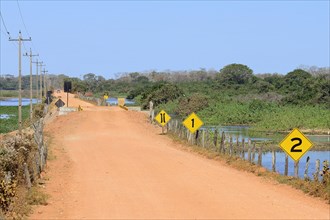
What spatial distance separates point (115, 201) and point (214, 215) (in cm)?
288

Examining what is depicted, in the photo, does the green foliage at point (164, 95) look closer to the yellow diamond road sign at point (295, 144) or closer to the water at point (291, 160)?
the water at point (291, 160)

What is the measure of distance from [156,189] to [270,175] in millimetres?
4581

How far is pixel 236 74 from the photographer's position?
16225cm

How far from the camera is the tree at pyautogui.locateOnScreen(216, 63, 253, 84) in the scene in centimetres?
15812

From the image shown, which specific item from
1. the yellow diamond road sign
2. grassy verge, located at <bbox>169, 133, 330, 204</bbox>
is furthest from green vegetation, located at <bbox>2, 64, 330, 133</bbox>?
the yellow diamond road sign

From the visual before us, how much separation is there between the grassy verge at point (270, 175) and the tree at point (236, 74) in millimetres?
125611

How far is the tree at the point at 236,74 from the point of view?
519ft

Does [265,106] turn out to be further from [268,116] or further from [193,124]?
[193,124]

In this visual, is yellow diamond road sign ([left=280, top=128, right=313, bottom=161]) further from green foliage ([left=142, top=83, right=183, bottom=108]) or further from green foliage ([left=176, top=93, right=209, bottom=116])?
green foliage ([left=142, top=83, right=183, bottom=108])

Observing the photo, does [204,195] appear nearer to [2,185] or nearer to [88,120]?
[2,185]

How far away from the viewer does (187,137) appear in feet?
Answer: 112

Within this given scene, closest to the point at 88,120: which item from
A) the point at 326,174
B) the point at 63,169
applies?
the point at 63,169

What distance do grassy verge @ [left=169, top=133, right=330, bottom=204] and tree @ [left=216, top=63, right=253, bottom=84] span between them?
126m

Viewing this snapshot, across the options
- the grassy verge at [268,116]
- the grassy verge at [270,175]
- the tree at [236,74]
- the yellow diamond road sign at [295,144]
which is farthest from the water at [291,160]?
the tree at [236,74]
